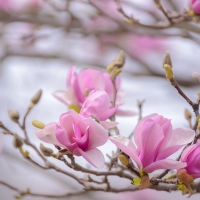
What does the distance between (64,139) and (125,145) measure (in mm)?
89

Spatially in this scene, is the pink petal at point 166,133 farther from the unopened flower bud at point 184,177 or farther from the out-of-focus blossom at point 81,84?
the out-of-focus blossom at point 81,84

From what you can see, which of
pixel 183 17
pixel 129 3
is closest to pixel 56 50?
pixel 129 3

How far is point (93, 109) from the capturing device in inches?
21.0

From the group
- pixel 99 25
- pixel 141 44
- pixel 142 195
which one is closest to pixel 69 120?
pixel 142 195

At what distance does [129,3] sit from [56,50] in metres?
0.55

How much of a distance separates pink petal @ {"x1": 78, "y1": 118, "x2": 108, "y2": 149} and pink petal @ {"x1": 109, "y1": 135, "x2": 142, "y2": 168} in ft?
0.07

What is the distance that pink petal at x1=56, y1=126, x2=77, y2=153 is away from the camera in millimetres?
498

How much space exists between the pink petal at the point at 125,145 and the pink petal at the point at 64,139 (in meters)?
0.07

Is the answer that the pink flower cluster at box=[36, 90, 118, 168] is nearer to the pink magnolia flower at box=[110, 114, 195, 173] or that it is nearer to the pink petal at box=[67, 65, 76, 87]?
the pink magnolia flower at box=[110, 114, 195, 173]

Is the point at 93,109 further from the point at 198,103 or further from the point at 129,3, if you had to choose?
the point at 129,3

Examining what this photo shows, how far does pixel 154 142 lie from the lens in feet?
1.67

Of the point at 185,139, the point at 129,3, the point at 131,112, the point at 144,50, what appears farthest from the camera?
the point at 144,50

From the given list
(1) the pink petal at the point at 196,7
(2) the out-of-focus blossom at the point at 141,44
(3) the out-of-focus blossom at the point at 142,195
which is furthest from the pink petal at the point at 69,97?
(2) the out-of-focus blossom at the point at 141,44

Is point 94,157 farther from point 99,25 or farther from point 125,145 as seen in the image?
point 99,25
